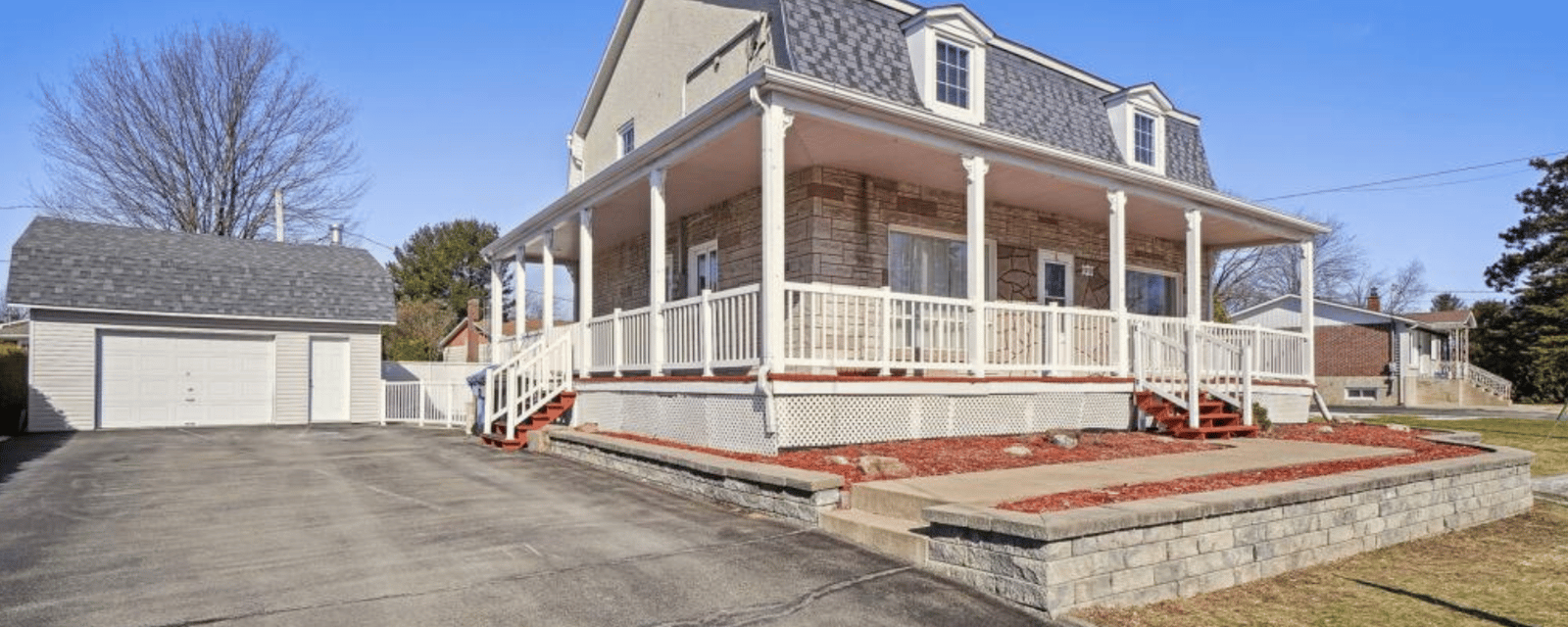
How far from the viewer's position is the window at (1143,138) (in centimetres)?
1633

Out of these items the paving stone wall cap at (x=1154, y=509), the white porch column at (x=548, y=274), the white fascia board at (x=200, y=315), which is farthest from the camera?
the white fascia board at (x=200, y=315)

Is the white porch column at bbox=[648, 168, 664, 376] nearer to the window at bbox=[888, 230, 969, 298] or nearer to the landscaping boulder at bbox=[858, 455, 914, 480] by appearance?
the window at bbox=[888, 230, 969, 298]

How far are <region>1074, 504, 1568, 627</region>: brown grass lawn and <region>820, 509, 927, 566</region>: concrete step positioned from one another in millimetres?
1170

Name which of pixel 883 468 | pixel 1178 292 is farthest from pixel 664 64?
pixel 1178 292

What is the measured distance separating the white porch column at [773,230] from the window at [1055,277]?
Answer: 288 inches

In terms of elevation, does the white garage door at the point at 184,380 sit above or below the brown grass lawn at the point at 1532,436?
above

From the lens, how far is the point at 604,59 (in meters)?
17.9

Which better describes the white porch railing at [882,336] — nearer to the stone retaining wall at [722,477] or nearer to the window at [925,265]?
the window at [925,265]

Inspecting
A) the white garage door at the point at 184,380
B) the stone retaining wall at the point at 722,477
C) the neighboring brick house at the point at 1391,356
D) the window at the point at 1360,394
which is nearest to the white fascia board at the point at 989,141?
the stone retaining wall at the point at 722,477

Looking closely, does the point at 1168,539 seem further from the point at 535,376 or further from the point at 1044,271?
the point at 535,376

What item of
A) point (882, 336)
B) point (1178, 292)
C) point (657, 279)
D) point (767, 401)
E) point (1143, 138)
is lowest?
point (767, 401)

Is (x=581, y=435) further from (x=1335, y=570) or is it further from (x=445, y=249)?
(x=445, y=249)

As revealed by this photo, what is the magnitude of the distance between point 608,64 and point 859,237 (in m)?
8.09

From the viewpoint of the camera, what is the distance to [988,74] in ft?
45.8
